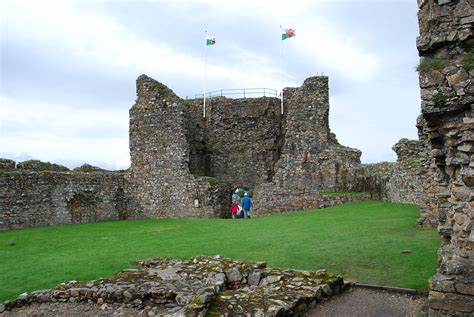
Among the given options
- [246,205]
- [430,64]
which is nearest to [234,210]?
[246,205]

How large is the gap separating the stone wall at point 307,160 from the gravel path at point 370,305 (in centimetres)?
1561

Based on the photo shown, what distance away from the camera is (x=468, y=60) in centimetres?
663

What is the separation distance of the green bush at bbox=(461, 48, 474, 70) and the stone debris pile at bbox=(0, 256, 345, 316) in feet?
14.9

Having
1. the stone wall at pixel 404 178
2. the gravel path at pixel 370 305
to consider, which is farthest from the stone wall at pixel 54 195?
the gravel path at pixel 370 305

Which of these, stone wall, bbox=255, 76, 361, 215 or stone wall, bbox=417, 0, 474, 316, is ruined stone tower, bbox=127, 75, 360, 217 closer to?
stone wall, bbox=255, 76, 361, 215

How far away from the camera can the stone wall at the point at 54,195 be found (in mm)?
20859

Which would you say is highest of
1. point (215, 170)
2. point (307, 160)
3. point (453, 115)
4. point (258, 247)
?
point (307, 160)

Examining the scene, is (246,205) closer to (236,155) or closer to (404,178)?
(236,155)

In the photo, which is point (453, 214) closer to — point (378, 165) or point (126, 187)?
point (378, 165)

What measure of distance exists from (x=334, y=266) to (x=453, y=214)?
4044 millimetres

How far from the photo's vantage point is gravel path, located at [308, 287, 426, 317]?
7807 mm

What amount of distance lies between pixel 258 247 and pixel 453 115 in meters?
7.45

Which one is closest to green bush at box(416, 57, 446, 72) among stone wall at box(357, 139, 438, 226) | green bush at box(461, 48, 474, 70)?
green bush at box(461, 48, 474, 70)

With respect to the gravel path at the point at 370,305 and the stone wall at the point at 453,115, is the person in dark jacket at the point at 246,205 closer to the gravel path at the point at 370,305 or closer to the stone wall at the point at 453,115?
the gravel path at the point at 370,305
